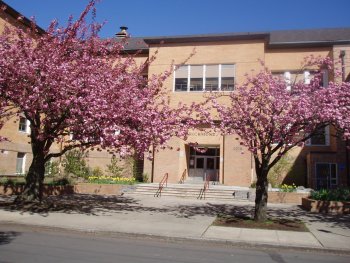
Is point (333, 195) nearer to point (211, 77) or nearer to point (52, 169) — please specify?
point (211, 77)

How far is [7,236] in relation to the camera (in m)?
10.1

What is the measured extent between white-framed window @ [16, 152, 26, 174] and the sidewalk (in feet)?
40.0

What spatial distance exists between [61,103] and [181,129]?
440 centimetres

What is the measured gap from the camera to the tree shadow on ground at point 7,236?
9.32 m

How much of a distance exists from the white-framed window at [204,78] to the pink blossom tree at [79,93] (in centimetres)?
1348

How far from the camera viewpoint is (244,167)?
89.5 feet

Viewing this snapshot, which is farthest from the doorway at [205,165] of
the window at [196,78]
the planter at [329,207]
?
the planter at [329,207]

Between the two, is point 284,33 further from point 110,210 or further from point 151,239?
point 151,239

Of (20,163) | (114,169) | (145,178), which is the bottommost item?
(145,178)

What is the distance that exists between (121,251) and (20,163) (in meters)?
23.2

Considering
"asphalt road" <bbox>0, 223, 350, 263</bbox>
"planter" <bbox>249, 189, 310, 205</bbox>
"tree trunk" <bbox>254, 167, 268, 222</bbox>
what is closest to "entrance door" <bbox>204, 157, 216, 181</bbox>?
"planter" <bbox>249, 189, 310, 205</bbox>

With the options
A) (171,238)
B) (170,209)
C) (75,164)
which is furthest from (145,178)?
(171,238)

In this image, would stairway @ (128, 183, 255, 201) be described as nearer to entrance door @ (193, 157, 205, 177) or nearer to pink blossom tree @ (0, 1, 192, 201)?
entrance door @ (193, 157, 205, 177)

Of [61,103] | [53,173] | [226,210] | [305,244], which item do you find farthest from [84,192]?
[305,244]
